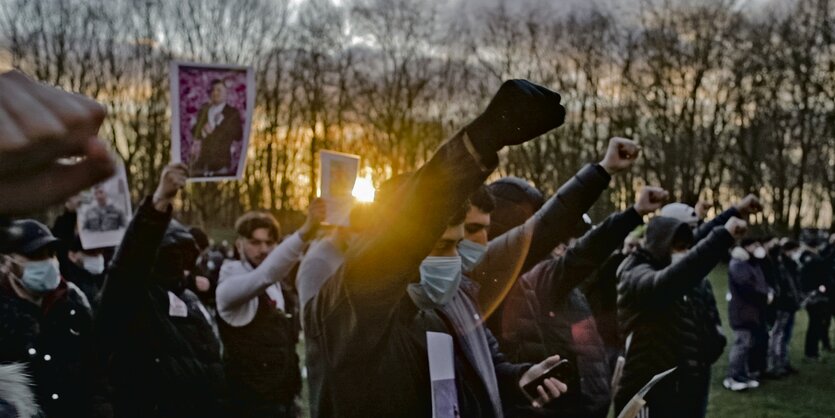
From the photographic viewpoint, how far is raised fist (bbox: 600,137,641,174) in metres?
4.31

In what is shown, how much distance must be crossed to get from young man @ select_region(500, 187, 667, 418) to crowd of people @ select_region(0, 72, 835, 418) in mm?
11

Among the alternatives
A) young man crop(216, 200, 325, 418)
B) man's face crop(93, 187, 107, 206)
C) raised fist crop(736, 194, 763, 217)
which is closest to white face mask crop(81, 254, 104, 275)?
man's face crop(93, 187, 107, 206)

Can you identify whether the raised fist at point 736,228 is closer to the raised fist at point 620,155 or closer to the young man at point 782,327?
the raised fist at point 620,155

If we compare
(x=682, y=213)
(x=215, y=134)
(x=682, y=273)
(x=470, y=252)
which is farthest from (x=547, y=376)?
(x=682, y=213)

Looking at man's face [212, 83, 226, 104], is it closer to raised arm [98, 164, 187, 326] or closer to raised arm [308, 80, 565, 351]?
raised arm [98, 164, 187, 326]

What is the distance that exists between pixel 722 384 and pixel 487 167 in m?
11.5

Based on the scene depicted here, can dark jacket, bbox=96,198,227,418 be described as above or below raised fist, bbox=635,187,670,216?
below

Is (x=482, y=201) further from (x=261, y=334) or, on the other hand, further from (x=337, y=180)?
(x=261, y=334)

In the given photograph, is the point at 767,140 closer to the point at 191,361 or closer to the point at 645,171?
the point at 645,171

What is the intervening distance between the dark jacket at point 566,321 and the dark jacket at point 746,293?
315 inches

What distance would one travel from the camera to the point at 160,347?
474 cm

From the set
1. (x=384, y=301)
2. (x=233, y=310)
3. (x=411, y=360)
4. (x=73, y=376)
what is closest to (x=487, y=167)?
(x=384, y=301)

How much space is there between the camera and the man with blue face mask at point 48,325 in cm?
420

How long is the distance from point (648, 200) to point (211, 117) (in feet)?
7.83
